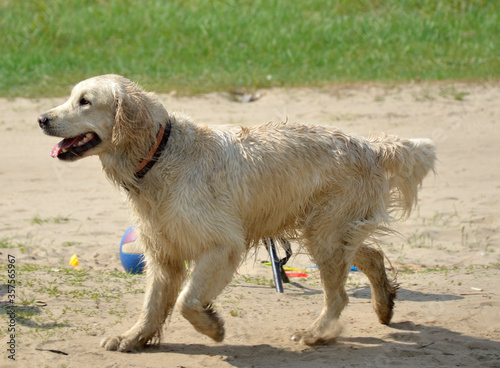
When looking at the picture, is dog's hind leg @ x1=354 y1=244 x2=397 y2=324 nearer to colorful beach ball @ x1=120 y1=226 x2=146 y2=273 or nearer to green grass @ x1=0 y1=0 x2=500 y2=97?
colorful beach ball @ x1=120 y1=226 x2=146 y2=273

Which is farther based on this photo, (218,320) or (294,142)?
(294,142)

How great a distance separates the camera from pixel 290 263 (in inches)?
303

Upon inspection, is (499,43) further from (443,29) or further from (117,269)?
(117,269)

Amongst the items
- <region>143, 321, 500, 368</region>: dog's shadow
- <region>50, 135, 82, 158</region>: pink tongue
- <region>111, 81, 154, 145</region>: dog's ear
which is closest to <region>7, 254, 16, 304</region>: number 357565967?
<region>143, 321, 500, 368</region>: dog's shadow

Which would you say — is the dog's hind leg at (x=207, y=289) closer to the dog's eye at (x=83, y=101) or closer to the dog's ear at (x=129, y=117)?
the dog's ear at (x=129, y=117)

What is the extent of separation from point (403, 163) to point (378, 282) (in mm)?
927

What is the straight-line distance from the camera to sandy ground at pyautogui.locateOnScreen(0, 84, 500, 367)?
5281 millimetres

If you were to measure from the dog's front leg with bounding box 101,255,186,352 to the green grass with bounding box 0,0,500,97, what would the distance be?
7304mm

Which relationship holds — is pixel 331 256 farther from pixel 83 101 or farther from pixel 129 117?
pixel 83 101

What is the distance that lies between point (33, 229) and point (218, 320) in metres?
3.89

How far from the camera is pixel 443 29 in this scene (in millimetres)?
15070

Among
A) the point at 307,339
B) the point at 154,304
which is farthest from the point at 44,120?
the point at 307,339

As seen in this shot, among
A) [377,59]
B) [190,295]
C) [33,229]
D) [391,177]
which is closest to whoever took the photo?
[190,295]

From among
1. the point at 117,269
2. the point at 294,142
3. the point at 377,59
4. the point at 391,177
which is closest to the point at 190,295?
the point at 294,142
